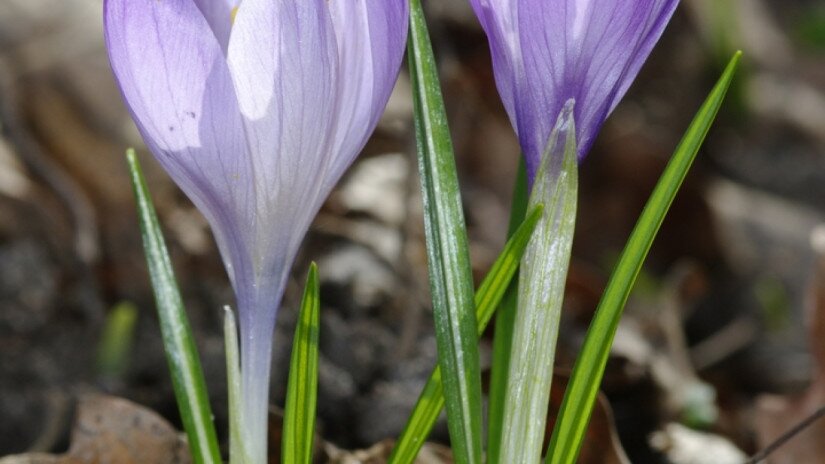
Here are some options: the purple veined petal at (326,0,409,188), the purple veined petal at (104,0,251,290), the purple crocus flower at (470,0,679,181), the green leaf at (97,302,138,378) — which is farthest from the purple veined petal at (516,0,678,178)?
the green leaf at (97,302,138,378)

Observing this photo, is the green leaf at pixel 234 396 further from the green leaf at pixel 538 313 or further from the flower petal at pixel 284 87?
the green leaf at pixel 538 313

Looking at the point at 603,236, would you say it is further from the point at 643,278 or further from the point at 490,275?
the point at 490,275

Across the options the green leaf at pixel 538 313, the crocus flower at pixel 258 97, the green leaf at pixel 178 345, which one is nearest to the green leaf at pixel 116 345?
the green leaf at pixel 178 345

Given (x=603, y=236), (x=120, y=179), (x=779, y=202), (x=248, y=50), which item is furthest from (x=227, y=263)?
(x=779, y=202)

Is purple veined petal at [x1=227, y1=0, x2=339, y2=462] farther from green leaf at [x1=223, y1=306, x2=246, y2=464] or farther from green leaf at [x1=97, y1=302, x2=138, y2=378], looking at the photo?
green leaf at [x1=97, y1=302, x2=138, y2=378]

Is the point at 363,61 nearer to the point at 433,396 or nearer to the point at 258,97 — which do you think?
the point at 258,97

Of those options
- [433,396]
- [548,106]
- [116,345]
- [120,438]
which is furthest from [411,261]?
[548,106]
